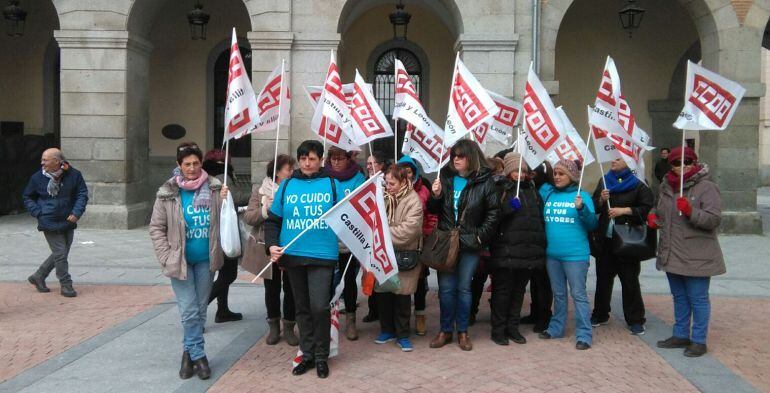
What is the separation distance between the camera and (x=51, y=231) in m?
8.24

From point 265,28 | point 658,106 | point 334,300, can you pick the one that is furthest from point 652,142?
point 334,300

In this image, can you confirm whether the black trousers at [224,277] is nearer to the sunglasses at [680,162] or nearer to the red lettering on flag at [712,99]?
the sunglasses at [680,162]

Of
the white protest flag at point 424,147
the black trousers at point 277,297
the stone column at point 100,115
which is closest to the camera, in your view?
the black trousers at point 277,297

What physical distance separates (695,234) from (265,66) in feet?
31.1

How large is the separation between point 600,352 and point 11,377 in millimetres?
4833

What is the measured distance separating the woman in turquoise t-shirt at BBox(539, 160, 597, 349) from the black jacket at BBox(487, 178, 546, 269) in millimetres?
149

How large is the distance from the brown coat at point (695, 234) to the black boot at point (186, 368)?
13.4ft

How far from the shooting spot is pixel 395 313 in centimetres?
624

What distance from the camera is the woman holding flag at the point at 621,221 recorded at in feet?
21.5

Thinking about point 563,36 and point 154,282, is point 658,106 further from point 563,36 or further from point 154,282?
point 154,282

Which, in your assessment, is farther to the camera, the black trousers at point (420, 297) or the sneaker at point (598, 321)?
the sneaker at point (598, 321)

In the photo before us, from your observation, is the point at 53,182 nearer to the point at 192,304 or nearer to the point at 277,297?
the point at 277,297

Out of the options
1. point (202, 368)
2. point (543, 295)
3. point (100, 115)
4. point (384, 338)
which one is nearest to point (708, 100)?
point (543, 295)

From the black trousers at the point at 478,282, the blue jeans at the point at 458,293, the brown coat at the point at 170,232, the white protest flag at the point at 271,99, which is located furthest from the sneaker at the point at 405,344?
the white protest flag at the point at 271,99
